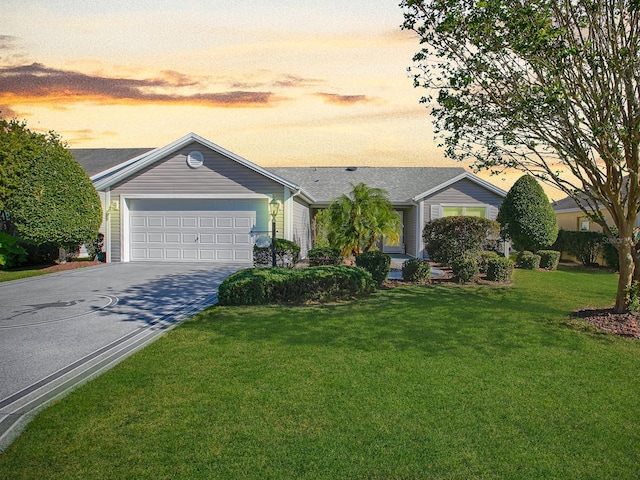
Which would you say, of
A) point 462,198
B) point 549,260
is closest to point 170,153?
point 462,198

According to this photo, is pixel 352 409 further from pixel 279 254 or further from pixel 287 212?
pixel 287 212

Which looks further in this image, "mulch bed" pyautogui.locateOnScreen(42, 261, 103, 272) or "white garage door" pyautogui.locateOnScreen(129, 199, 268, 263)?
"white garage door" pyautogui.locateOnScreen(129, 199, 268, 263)

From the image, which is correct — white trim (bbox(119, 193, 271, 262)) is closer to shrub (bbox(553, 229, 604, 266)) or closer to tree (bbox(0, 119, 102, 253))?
tree (bbox(0, 119, 102, 253))

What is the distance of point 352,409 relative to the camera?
418cm

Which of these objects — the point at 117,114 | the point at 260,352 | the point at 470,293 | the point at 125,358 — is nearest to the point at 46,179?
the point at 117,114

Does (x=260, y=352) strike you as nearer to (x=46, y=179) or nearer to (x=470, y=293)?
(x=470, y=293)

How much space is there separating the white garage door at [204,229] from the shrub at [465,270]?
7.82 m

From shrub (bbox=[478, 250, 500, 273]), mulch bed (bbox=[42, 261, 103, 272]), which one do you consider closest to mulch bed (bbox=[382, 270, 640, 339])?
shrub (bbox=[478, 250, 500, 273])

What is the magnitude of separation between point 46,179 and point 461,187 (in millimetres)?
17071

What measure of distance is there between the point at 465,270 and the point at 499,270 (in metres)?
1.06

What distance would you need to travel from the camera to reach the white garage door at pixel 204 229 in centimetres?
1730

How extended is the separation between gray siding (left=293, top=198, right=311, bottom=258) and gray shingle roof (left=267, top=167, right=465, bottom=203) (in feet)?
3.89

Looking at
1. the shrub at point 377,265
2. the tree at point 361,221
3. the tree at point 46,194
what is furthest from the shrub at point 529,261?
the tree at point 46,194

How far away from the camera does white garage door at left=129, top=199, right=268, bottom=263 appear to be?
17297 mm
